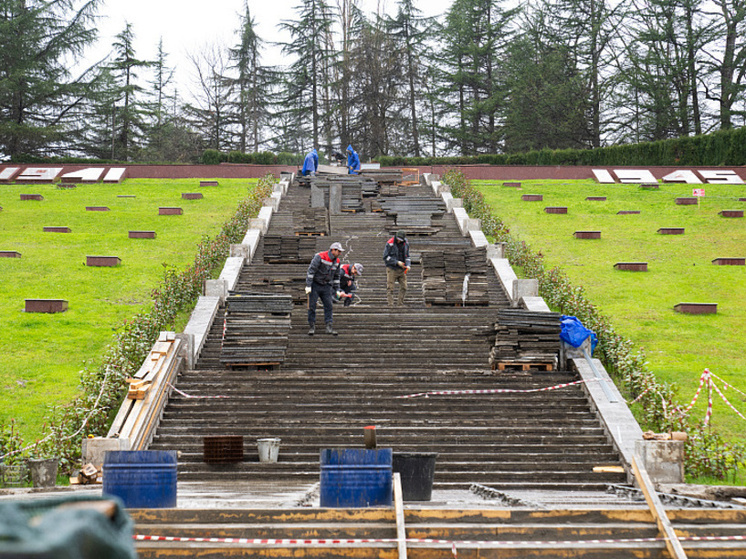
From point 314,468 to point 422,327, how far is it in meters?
6.01

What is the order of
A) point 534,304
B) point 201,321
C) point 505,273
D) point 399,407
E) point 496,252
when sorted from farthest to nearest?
point 496,252 → point 505,273 → point 534,304 → point 201,321 → point 399,407

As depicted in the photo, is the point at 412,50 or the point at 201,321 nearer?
the point at 201,321

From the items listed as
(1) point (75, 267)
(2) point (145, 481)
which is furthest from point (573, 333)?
(1) point (75, 267)

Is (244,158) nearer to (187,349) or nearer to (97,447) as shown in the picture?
(187,349)

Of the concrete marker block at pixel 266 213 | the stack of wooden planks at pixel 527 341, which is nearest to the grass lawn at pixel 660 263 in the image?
the stack of wooden planks at pixel 527 341

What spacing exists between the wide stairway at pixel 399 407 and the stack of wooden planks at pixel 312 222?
719 centimetres

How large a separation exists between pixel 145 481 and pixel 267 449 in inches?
126

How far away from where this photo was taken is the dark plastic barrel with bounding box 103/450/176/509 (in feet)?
25.1

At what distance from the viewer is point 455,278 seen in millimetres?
18094

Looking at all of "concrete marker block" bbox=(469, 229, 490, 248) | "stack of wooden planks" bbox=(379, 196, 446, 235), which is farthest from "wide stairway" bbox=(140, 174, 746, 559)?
"stack of wooden planks" bbox=(379, 196, 446, 235)

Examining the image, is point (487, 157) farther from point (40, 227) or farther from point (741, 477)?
point (741, 477)

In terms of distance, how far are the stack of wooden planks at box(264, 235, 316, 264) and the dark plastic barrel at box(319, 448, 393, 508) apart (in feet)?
44.7

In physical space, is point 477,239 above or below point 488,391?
above

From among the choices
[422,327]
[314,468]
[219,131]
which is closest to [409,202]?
[422,327]
